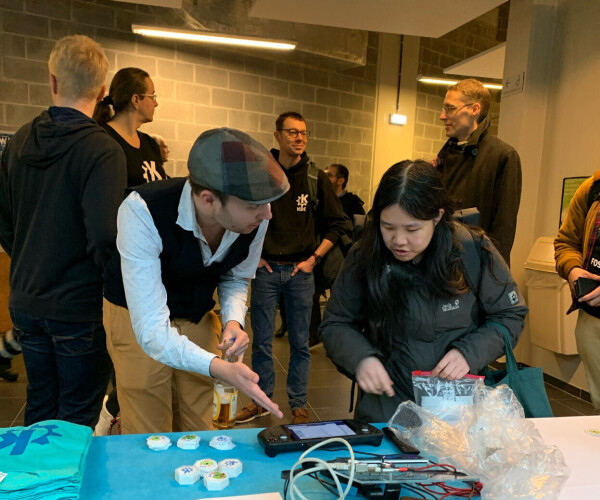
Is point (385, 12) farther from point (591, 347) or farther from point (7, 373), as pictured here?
point (7, 373)

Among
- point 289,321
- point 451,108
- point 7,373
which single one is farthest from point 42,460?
point 7,373

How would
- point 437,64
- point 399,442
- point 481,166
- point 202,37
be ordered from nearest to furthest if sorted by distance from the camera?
point 399,442, point 481,166, point 202,37, point 437,64

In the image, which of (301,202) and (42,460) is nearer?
(42,460)

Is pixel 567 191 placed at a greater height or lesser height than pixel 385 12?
lesser

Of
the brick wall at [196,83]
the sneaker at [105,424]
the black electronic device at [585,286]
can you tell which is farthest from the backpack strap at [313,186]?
the brick wall at [196,83]

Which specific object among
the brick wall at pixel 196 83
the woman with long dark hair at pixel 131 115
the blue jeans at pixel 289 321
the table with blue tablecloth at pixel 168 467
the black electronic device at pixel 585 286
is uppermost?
the brick wall at pixel 196 83

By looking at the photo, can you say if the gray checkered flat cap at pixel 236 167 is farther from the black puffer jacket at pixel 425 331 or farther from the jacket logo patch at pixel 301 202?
the jacket logo patch at pixel 301 202

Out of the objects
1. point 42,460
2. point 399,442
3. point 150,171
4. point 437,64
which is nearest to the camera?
point 42,460

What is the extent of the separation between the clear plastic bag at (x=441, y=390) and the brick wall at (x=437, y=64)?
6.01 m

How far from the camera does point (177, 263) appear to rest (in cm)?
136

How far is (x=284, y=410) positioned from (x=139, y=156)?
1.72 m

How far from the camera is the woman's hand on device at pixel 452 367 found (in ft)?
4.40

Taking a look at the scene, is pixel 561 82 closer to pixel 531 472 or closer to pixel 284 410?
pixel 284 410

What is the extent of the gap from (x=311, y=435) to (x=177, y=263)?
1.90 ft
